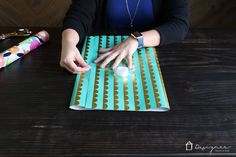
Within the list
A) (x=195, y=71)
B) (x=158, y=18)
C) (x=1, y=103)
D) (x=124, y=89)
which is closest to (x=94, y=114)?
(x=124, y=89)

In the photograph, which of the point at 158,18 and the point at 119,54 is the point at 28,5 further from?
the point at 119,54

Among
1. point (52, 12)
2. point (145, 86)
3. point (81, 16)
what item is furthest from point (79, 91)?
point (52, 12)

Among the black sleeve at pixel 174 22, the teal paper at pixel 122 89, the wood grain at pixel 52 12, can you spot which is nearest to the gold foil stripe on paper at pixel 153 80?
the teal paper at pixel 122 89

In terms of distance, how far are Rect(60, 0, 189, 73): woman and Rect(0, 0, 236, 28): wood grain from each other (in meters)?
1.08

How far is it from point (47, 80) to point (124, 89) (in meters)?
0.21

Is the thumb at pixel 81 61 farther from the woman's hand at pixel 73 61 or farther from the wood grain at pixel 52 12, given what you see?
the wood grain at pixel 52 12

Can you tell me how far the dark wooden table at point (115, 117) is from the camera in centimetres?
61

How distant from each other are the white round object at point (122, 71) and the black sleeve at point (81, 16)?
0.77 ft

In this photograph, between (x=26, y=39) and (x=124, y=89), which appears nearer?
(x=124, y=89)

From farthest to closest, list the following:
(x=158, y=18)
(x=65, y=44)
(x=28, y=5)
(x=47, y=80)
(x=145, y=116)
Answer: (x=28, y=5)
(x=158, y=18)
(x=65, y=44)
(x=47, y=80)
(x=145, y=116)

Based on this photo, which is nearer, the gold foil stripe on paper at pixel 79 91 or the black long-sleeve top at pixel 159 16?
the gold foil stripe on paper at pixel 79 91

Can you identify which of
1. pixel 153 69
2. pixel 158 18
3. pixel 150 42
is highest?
pixel 158 18

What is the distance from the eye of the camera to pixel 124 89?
0.77m

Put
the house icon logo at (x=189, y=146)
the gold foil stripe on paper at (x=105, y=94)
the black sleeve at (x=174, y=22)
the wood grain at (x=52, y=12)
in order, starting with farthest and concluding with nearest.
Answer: the wood grain at (x=52, y=12), the black sleeve at (x=174, y=22), the gold foil stripe on paper at (x=105, y=94), the house icon logo at (x=189, y=146)
